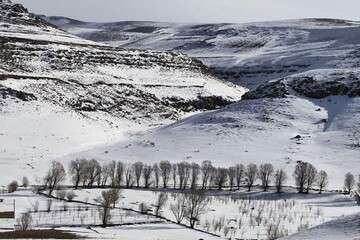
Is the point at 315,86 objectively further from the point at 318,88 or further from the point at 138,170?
the point at 138,170

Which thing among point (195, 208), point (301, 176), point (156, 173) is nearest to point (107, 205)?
point (195, 208)

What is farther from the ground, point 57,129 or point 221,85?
point 221,85

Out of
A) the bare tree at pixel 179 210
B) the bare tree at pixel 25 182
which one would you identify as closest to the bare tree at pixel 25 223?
the bare tree at pixel 179 210

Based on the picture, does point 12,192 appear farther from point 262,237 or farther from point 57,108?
point 57,108

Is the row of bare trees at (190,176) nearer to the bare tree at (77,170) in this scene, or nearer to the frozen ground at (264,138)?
the bare tree at (77,170)

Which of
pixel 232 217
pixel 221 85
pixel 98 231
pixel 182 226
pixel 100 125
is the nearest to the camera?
pixel 98 231

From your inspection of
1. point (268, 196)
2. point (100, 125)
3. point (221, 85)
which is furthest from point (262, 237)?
point (221, 85)

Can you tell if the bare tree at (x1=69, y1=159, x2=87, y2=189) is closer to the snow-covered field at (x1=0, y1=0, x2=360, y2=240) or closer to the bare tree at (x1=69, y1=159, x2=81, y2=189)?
the bare tree at (x1=69, y1=159, x2=81, y2=189)
